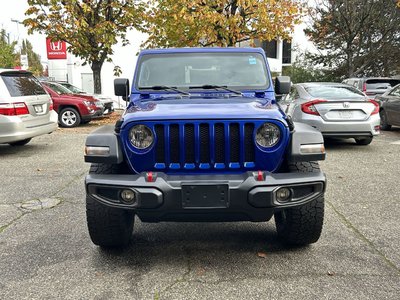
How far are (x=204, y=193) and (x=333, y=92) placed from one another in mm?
6834

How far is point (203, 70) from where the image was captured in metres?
4.42

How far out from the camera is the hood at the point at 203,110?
124 inches

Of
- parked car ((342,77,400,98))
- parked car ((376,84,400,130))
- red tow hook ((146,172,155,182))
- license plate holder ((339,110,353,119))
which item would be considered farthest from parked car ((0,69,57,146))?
parked car ((342,77,400,98))

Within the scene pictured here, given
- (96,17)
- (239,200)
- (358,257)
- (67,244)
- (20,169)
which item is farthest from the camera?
(96,17)

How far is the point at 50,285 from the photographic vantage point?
3150mm

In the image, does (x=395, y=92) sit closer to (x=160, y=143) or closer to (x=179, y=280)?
(x=160, y=143)

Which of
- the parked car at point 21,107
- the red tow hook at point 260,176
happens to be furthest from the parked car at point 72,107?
the red tow hook at point 260,176

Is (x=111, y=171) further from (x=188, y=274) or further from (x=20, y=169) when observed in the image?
(x=20, y=169)

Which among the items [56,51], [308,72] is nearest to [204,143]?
[56,51]

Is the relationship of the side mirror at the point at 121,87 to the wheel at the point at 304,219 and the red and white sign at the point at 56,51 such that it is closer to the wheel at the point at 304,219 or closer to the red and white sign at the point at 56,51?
the wheel at the point at 304,219

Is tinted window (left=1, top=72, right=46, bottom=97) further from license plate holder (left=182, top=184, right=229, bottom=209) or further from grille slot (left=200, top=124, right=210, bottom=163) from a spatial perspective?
license plate holder (left=182, top=184, right=229, bottom=209)

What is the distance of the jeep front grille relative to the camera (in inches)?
124

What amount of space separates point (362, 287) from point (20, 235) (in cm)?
328

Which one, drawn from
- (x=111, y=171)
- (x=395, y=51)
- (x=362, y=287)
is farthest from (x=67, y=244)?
(x=395, y=51)
